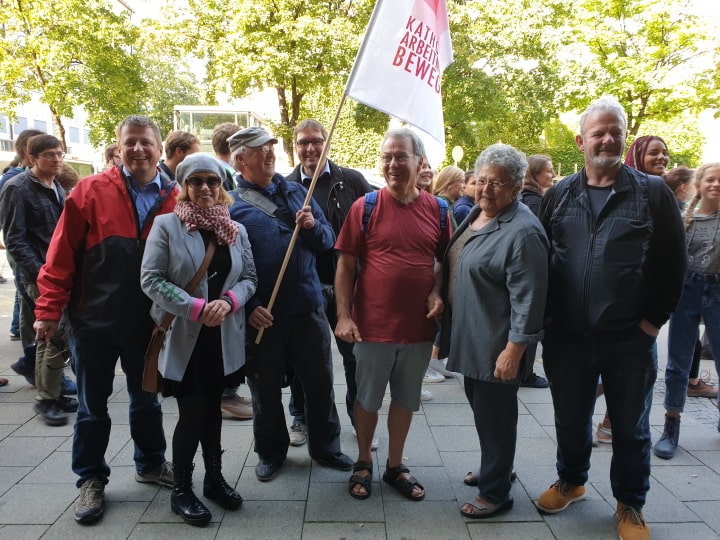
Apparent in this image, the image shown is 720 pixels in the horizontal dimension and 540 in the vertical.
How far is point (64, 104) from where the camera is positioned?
A: 58.1 feet

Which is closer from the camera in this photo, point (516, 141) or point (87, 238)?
point (87, 238)

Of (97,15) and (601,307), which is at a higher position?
(97,15)

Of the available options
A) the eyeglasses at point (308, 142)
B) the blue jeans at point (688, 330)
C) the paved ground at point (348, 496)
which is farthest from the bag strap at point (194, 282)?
the blue jeans at point (688, 330)

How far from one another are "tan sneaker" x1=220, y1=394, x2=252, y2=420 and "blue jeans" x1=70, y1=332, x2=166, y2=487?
1.23 metres

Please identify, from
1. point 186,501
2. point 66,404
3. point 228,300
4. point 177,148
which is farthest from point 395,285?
point 66,404

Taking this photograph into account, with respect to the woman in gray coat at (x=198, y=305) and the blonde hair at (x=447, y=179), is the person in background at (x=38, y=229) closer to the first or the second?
the woman in gray coat at (x=198, y=305)

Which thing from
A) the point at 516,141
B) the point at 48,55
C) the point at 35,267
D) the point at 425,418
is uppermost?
the point at 48,55

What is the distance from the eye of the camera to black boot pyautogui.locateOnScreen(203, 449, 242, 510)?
2905mm

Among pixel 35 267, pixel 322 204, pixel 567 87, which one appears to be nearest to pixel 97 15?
pixel 567 87

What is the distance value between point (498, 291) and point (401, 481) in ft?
4.15

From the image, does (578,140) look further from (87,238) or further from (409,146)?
(87,238)

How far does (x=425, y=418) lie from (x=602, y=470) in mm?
1311

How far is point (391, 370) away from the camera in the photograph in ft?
9.94

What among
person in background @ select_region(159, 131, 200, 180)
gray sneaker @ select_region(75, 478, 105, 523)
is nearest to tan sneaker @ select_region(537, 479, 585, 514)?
gray sneaker @ select_region(75, 478, 105, 523)
